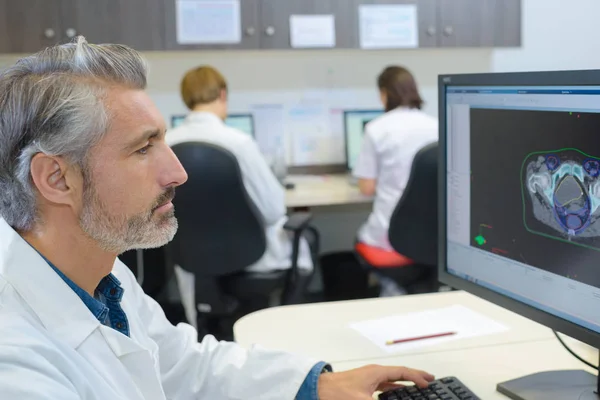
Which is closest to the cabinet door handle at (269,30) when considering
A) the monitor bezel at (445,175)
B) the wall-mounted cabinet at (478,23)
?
the wall-mounted cabinet at (478,23)

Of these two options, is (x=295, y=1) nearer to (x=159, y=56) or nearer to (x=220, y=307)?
(x=159, y=56)

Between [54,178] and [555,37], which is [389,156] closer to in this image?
[555,37]

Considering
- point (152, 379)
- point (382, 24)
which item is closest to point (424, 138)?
point (382, 24)

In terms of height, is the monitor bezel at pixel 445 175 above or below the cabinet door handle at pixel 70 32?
below

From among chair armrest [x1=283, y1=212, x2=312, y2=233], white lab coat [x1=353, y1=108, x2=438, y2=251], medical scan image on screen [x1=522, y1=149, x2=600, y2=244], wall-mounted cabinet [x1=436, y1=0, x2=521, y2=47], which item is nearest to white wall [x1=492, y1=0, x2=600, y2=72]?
wall-mounted cabinet [x1=436, y1=0, x2=521, y2=47]

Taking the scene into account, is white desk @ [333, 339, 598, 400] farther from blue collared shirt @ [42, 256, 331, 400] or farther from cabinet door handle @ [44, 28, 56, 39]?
cabinet door handle @ [44, 28, 56, 39]

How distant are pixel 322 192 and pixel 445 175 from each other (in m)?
1.87

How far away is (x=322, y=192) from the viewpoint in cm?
308

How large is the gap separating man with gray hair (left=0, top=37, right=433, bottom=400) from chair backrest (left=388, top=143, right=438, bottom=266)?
58.8 inches

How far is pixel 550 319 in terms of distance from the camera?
1018 millimetres

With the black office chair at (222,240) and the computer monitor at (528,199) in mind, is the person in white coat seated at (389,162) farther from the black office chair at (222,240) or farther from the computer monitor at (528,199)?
the computer monitor at (528,199)

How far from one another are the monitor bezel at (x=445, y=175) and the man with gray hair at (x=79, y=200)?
267 mm

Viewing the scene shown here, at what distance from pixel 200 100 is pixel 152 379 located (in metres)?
1.95

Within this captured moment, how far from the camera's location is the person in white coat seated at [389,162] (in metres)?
2.79
